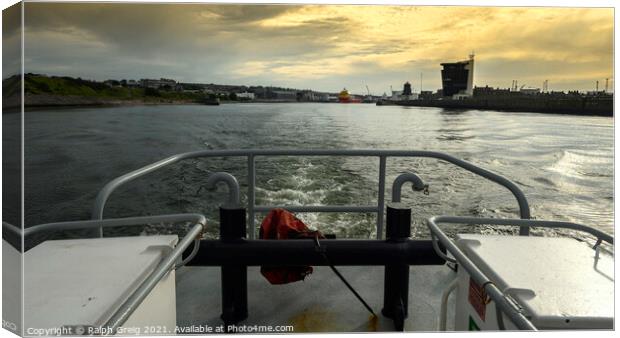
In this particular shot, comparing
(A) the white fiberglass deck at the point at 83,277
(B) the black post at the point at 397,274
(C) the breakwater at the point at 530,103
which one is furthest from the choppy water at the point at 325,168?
(A) the white fiberglass deck at the point at 83,277

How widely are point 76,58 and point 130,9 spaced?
1501 millimetres

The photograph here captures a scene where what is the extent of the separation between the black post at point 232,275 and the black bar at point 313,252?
1.6 inches

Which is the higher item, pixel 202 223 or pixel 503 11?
pixel 503 11

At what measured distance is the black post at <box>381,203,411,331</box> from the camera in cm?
193

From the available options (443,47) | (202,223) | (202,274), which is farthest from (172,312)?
(443,47)

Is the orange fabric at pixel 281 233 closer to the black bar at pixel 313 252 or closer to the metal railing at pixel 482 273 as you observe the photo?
the black bar at pixel 313 252

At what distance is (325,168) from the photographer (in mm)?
7492

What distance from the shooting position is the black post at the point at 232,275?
6.16ft

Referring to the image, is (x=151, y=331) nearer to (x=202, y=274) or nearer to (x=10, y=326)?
(x=10, y=326)

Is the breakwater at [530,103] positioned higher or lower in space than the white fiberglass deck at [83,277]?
higher

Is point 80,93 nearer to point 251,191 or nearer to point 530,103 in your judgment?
point 251,191

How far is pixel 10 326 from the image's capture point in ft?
4.42

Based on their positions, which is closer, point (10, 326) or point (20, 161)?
point (10, 326)

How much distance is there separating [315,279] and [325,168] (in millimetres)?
5211
